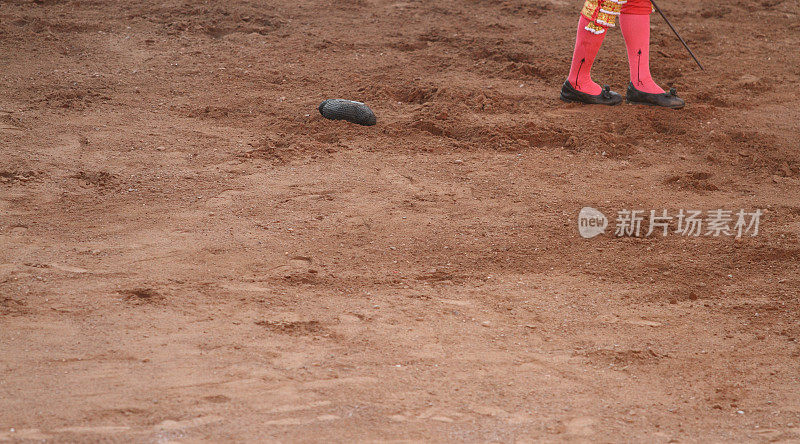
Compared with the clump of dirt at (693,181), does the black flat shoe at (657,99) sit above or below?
above

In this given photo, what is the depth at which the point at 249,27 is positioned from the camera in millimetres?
6523

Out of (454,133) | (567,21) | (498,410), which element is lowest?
(498,410)

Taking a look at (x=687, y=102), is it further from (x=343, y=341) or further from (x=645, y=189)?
(x=343, y=341)

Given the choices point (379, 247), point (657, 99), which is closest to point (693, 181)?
point (657, 99)

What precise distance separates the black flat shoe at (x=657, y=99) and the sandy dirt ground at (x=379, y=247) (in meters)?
0.10

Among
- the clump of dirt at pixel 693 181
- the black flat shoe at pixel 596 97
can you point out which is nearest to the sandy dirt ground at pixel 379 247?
the clump of dirt at pixel 693 181

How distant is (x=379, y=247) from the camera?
11.7 feet

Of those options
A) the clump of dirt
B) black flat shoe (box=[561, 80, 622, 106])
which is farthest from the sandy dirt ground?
black flat shoe (box=[561, 80, 622, 106])

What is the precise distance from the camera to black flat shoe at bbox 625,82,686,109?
207 inches

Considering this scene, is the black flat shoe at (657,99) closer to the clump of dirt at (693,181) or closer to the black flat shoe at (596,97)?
the black flat shoe at (596,97)

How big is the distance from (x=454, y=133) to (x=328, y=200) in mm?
1247

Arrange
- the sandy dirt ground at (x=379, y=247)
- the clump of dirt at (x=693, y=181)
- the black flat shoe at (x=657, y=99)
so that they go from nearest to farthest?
the sandy dirt ground at (x=379, y=247) → the clump of dirt at (x=693, y=181) → the black flat shoe at (x=657, y=99)

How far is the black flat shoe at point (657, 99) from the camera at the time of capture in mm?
5258

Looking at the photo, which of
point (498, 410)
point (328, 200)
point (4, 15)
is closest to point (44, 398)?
point (498, 410)
